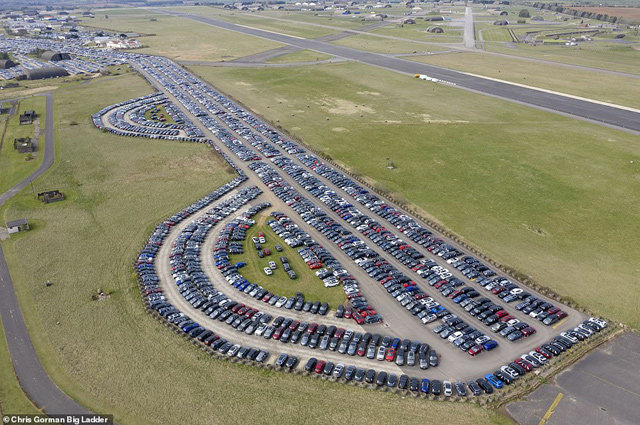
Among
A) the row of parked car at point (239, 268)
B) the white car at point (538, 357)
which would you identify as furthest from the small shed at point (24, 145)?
the white car at point (538, 357)

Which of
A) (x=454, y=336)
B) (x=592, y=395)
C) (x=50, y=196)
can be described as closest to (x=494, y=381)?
(x=454, y=336)

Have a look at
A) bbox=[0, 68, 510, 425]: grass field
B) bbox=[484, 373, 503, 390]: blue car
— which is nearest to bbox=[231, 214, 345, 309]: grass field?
bbox=[0, 68, 510, 425]: grass field

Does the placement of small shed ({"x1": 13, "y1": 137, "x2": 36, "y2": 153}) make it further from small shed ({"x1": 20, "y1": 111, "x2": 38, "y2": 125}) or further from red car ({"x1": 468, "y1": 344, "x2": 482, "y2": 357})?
red car ({"x1": 468, "y1": 344, "x2": 482, "y2": 357})

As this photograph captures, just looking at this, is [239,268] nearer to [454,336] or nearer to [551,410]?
[454,336]

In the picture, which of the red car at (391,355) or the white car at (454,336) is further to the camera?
the white car at (454,336)

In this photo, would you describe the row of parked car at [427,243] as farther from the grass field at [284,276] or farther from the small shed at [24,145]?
the small shed at [24,145]
